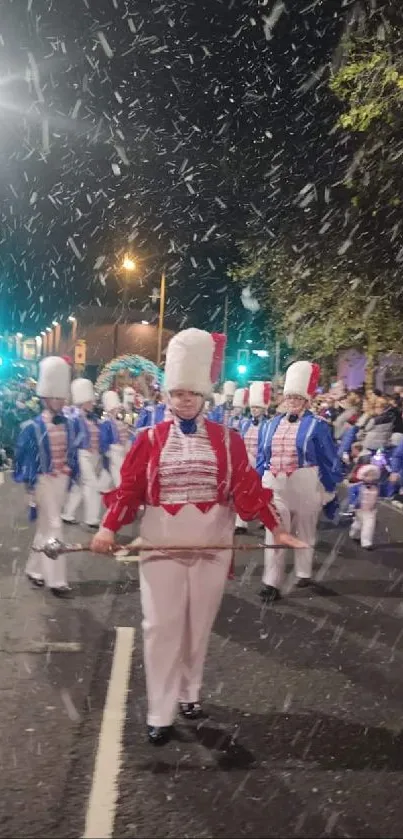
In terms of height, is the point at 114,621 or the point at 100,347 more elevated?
the point at 100,347

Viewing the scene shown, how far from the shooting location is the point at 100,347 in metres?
67.6

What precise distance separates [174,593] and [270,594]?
3.42 m

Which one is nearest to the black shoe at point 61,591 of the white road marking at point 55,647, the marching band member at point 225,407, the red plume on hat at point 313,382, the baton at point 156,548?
the white road marking at point 55,647

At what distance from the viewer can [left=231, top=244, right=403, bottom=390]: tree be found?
20547 millimetres

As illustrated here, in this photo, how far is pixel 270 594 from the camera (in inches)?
311

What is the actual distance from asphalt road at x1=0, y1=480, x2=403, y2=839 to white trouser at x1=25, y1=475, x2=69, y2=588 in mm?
192

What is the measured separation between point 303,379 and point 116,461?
518cm

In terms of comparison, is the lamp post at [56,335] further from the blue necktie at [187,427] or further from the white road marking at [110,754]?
the blue necktie at [187,427]

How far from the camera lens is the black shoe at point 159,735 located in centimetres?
458

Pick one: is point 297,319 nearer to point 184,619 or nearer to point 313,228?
point 313,228

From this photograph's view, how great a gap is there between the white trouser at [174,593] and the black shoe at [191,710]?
10.1 inches

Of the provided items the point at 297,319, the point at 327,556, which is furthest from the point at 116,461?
the point at 297,319

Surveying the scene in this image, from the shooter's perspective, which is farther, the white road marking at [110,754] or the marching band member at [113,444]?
the marching band member at [113,444]

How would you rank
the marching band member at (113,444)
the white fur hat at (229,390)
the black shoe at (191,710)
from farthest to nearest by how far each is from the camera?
the white fur hat at (229,390)
the marching band member at (113,444)
the black shoe at (191,710)
